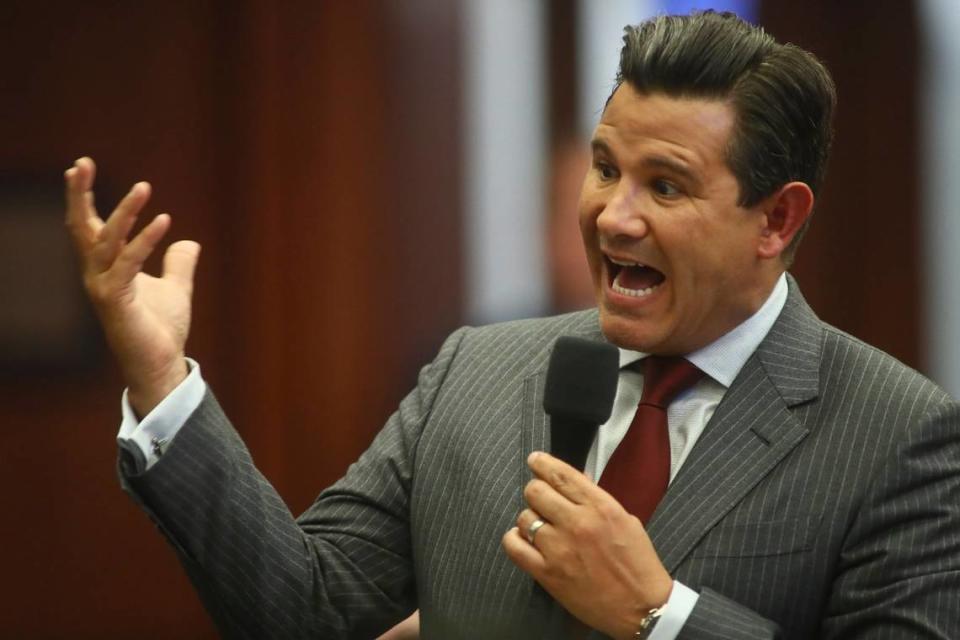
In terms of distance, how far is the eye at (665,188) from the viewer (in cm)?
144

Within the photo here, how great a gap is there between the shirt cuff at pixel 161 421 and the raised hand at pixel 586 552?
0.35m

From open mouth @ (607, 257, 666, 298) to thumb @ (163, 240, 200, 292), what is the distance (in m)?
0.47

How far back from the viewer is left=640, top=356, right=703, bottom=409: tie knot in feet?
4.88

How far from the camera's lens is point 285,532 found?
4.66 feet

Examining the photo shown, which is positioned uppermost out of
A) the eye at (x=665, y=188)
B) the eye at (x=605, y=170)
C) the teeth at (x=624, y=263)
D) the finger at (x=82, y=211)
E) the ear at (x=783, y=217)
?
the finger at (x=82, y=211)

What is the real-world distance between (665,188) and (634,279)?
11cm

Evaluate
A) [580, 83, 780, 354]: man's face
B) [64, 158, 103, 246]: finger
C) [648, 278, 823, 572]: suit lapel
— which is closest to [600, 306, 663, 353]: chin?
[580, 83, 780, 354]: man's face

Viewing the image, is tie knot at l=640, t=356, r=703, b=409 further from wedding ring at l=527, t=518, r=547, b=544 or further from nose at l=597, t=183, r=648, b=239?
wedding ring at l=527, t=518, r=547, b=544

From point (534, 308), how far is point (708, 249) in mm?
1739

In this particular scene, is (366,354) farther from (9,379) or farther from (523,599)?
(523,599)

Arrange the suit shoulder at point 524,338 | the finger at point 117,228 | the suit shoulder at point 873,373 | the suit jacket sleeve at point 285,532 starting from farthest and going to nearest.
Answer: the suit shoulder at point 524,338, the suit shoulder at point 873,373, the suit jacket sleeve at point 285,532, the finger at point 117,228

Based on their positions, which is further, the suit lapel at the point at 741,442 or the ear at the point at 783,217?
the ear at the point at 783,217

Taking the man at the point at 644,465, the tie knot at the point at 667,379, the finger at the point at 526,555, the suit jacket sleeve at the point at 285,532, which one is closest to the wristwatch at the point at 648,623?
the man at the point at 644,465

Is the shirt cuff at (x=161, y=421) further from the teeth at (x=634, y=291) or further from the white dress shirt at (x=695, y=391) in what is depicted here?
the teeth at (x=634, y=291)
